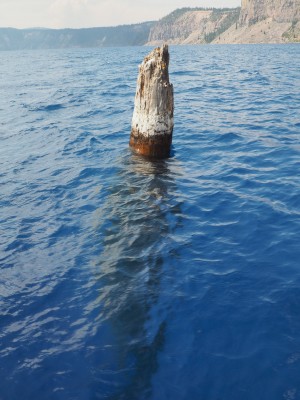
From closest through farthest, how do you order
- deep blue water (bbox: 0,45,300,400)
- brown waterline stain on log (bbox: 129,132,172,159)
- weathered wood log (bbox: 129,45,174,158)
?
deep blue water (bbox: 0,45,300,400), weathered wood log (bbox: 129,45,174,158), brown waterline stain on log (bbox: 129,132,172,159)

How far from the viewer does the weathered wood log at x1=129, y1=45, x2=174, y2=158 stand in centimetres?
1339

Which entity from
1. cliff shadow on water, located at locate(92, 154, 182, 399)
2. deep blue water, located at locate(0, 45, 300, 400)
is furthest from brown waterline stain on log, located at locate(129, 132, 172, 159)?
cliff shadow on water, located at locate(92, 154, 182, 399)

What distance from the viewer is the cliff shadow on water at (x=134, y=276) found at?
5582 millimetres

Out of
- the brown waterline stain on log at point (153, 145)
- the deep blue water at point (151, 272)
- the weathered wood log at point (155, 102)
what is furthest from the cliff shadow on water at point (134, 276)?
the weathered wood log at point (155, 102)

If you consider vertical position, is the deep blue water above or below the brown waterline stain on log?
below

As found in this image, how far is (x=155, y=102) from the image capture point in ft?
44.0

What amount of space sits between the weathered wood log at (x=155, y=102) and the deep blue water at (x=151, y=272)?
1198 millimetres

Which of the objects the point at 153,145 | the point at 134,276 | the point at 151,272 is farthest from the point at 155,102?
the point at 134,276

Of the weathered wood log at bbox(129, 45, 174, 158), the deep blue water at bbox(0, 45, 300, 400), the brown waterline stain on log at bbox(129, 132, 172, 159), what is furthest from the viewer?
the brown waterline stain on log at bbox(129, 132, 172, 159)

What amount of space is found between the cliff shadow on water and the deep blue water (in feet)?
0.09

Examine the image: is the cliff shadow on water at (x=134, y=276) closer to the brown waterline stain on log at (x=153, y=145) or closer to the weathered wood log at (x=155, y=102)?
the brown waterline stain on log at (x=153, y=145)

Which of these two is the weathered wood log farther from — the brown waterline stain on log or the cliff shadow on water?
the cliff shadow on water

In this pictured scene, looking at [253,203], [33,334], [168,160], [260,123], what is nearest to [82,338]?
[33,334]

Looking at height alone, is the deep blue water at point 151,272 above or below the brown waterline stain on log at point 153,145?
below
